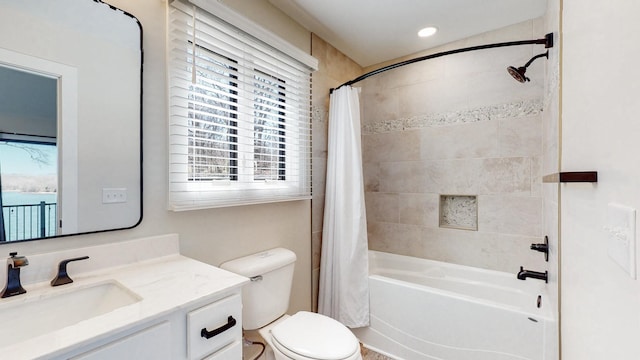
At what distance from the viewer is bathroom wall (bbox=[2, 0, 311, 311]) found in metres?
1.21

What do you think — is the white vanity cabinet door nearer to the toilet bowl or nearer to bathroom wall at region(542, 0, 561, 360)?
the toilet bowl

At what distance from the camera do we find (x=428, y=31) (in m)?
2.22

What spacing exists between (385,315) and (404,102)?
6.27 feet

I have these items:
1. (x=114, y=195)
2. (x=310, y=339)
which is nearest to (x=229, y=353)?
(x=310, y=339)

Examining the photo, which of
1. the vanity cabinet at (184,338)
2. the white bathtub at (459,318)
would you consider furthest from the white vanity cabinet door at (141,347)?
the white bathtub at (459,318)

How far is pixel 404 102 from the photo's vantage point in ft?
8.66

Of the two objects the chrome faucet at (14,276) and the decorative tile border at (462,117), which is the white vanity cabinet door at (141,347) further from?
the decorative tile border at (462,117)

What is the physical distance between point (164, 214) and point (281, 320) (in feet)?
3.06

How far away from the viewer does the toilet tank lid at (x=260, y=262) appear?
150 centimetres

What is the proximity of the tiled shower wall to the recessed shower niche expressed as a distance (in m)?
0.05
